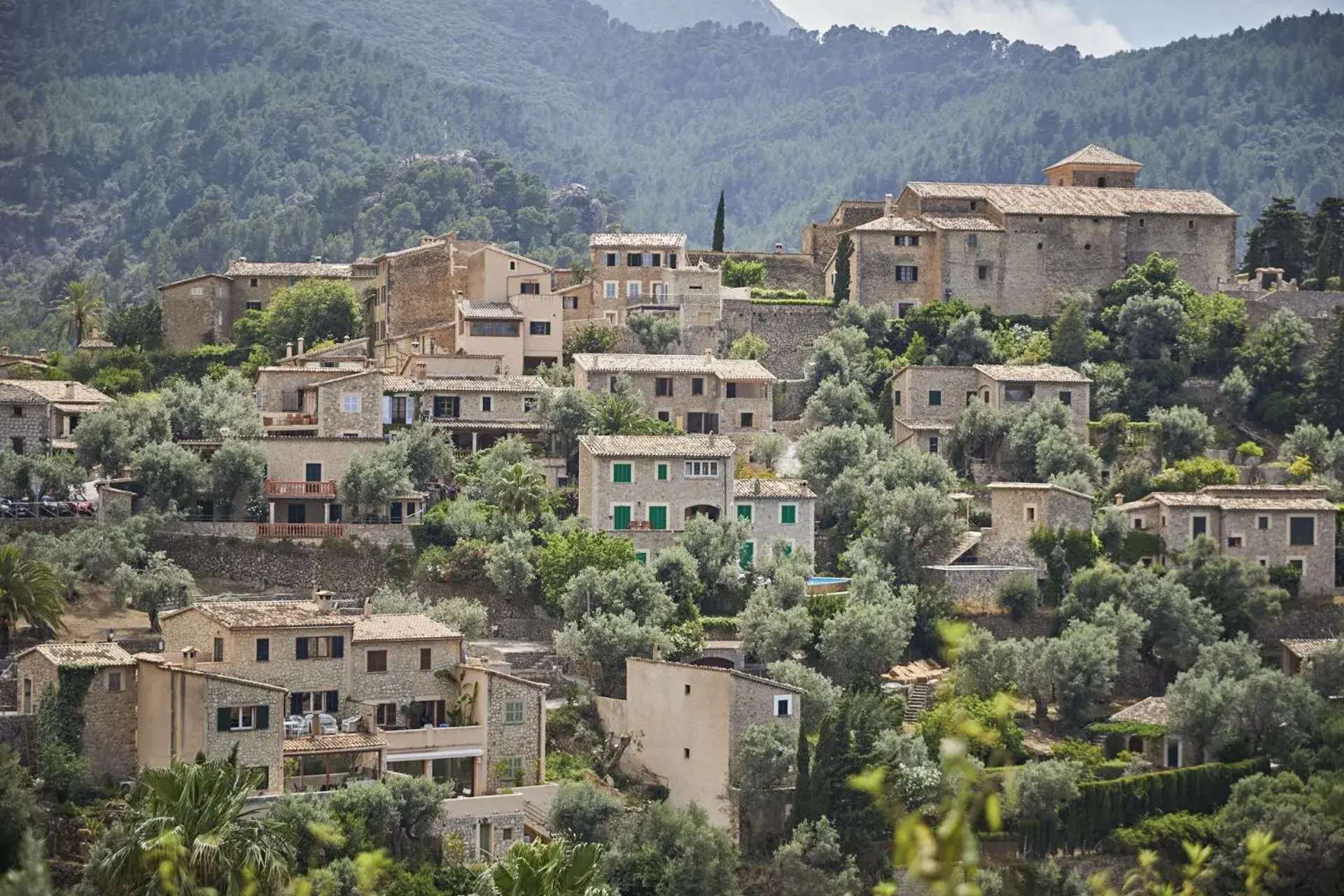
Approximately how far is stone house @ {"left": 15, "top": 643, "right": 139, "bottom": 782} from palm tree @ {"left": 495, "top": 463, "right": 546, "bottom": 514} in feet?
52.2

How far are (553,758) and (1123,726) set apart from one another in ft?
45.1

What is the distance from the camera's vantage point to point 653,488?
64750 mm

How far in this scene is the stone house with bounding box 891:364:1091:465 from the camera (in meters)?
73.8

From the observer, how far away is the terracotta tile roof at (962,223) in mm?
82562

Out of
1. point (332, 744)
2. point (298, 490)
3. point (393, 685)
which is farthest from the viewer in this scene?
point (298, 490)

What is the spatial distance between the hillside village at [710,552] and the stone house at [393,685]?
0.09 m

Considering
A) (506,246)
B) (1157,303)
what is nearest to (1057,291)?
(1157,303)

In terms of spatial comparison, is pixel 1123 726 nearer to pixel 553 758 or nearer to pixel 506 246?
pixel 553 758

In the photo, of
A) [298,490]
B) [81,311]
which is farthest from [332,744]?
[81,311]

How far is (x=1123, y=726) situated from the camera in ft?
194

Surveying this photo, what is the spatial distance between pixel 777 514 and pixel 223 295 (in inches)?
1075

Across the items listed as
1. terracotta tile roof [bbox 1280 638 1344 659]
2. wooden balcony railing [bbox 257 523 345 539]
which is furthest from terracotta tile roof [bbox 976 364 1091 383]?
wooden balcony railing [bbox 257 523 345 539]

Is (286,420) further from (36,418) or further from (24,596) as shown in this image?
(24,596)

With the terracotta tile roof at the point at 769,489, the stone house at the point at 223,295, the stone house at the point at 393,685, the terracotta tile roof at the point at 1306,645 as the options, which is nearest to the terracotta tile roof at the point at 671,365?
the terracotta tile roof at the point at 769,489
